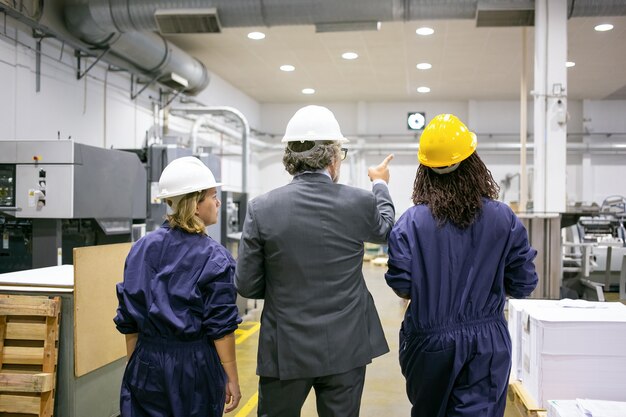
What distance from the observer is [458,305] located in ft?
6.10

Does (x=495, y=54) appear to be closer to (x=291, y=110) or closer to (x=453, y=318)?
(x=291, y=110)

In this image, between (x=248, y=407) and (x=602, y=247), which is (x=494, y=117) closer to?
(x=602, y=247)

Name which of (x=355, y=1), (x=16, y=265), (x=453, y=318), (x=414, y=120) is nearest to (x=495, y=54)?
(x=414, y=120)

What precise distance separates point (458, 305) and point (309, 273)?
499 millimetres

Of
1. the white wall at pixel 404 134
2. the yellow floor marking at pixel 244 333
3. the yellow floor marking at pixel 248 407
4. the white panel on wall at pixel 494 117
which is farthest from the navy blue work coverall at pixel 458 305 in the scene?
the white panel on wall at pixel 494 117

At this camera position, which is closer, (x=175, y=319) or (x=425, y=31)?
(x=175, y=319)

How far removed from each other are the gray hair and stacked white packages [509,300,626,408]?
1445 mm

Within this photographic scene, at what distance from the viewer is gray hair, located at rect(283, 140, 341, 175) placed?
1.97m

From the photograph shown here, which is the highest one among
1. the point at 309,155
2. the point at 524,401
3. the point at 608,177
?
the point at 608,177

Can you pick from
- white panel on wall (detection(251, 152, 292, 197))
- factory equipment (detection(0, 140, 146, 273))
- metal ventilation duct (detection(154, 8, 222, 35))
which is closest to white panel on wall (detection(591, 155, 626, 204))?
white panel on wall (detection(251, 152, 292, 197))

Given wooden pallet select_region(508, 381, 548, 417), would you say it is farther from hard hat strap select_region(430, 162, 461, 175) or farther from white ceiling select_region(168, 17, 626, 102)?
white ceiling select_region(168, 17, 626, 102)

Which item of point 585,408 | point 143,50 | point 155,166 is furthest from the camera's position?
point 143,50

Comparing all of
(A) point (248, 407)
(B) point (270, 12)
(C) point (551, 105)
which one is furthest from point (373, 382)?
(B) point (270, 12)

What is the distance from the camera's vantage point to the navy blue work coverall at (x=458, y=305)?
1846 millimetres
